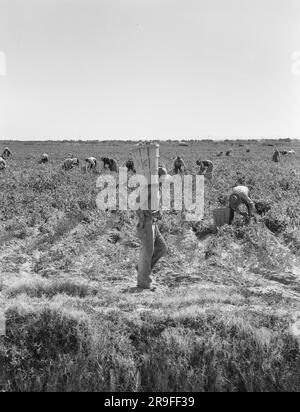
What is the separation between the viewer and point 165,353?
483cm

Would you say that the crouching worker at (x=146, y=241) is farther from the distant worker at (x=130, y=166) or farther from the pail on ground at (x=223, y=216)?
the distant worker at (x=130, y=166)

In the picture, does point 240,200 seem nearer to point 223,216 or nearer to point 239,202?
point 239,202


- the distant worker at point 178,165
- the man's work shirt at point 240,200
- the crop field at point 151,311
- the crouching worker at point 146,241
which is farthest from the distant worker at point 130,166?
the crouching worker at point 146,241

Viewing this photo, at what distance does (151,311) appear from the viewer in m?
5.42

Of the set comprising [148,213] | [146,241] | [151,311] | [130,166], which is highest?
[130,166]

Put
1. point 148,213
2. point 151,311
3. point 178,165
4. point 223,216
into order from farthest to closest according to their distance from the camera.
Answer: point 178,165
point 223,216
point 148,213
point 151,311

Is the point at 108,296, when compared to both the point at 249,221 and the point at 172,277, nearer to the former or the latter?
the point at 172,277

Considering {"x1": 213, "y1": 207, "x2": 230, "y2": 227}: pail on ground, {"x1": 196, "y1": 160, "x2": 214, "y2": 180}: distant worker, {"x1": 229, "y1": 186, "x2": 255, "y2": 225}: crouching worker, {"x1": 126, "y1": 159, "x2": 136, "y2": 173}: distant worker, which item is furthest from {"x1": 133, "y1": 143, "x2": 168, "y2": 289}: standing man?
{"x1": 126, "y1": 159, "x2": 136, "y2": 173}: distant worker

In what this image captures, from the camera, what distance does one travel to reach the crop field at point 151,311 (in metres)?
4.76

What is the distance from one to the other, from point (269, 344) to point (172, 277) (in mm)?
2500

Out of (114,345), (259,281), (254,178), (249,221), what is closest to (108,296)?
(114,345)

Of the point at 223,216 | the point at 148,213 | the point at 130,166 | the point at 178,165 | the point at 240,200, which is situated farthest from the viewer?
the point at 130,166

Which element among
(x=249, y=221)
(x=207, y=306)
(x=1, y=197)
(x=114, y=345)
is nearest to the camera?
(x=114, y=345)

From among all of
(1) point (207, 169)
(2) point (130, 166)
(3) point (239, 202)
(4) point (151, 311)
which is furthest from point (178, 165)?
(4) point (151, 311)
